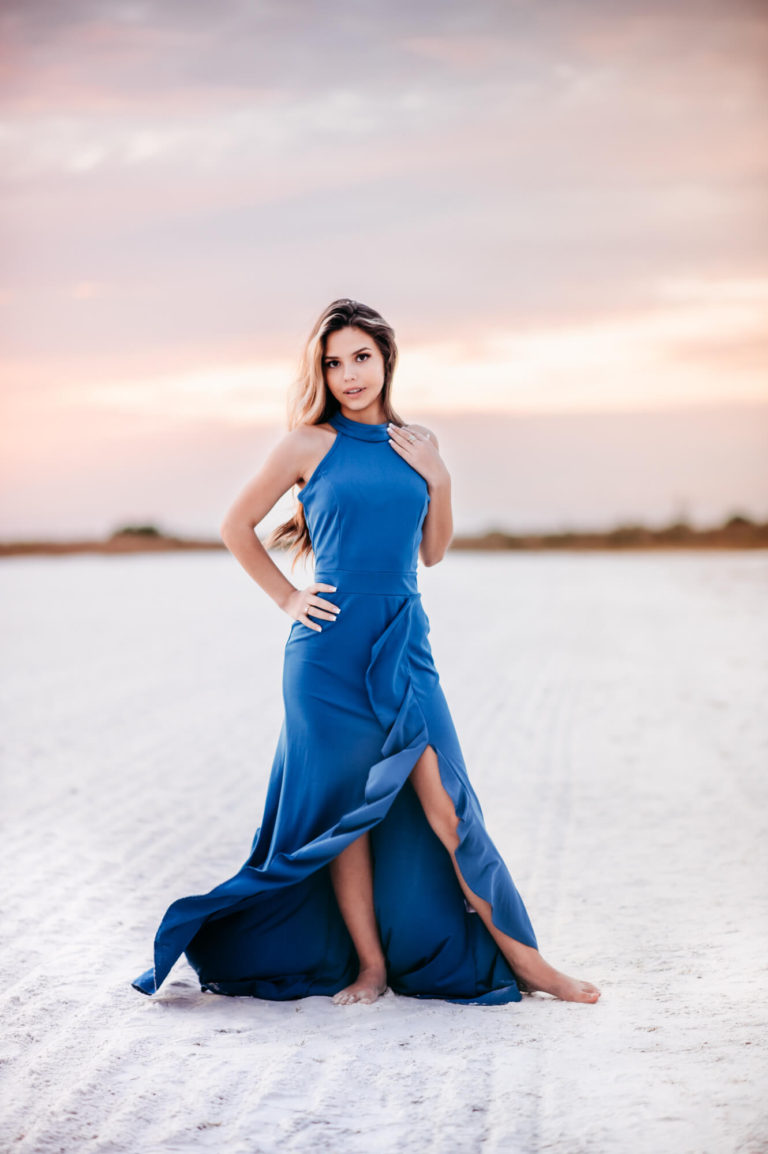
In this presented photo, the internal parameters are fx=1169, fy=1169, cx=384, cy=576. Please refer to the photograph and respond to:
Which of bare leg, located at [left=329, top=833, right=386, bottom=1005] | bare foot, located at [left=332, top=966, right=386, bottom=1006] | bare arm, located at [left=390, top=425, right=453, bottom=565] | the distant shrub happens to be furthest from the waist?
the distant shrub

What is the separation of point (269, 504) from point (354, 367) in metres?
0.46

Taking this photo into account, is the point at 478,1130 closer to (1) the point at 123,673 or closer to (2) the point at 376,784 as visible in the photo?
(2) the point at 376,784

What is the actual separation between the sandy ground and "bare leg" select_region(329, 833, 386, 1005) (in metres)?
0.10

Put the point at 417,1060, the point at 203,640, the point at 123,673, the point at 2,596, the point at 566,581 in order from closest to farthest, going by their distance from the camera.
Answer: the point at 417,1060
the point at 123,673
the point at 203,640
the point at 2,596
the point at 566,581

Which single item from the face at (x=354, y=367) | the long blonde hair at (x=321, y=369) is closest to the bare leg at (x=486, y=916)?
the long blonde hair at (x=321, y=369)

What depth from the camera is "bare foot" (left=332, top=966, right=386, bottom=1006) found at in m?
3.23

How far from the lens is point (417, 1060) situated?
282 cm

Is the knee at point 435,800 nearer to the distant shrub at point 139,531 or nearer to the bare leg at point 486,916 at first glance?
the bare leg at point 486,916

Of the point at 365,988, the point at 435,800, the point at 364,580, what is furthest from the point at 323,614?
the point at 365,988

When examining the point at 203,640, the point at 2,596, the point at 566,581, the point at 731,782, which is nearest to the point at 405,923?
the point at 731,782

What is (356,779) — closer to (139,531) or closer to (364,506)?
(364,506)

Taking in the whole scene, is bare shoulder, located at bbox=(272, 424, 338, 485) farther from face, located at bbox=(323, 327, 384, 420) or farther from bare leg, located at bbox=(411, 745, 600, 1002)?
bare leg, located at bbox=(411, 745, 600, 1002)

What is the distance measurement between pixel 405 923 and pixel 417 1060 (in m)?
0.50

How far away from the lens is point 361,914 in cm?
329
